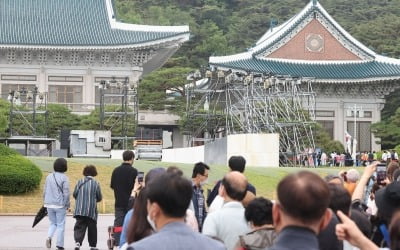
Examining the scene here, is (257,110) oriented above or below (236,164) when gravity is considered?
above

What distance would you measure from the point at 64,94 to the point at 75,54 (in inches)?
93.7

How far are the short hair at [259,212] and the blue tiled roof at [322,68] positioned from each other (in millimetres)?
49180

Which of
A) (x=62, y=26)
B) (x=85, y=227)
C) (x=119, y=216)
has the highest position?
(x=62, y=26)

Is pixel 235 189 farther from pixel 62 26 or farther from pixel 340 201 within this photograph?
pixel 62 26

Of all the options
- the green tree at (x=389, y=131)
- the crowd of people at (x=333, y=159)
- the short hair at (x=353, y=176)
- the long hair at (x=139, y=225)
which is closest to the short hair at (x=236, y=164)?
the short hair at (x=353, y=176)

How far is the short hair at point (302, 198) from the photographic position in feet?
14.6

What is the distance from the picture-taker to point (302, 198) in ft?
14.6

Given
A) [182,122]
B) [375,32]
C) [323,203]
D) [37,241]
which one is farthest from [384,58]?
[323,203]

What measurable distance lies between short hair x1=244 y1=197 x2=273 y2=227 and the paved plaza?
365 inches

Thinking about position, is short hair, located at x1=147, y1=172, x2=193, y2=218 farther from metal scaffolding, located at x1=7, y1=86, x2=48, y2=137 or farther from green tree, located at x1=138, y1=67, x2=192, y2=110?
green tree, located at x1=138, y1=67, x2=192, y2=110

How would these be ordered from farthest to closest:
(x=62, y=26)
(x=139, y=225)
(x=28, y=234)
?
(x=62, y=26), (x=28, y=234), (x=139, y=225)

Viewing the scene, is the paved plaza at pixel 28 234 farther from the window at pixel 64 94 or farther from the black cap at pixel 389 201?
the window at pixel 64 94

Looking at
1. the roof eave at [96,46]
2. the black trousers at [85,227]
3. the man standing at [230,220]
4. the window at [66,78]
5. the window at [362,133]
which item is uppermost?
the roof eave at [96,46]

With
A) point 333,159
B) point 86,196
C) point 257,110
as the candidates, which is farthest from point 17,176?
point 333,159
